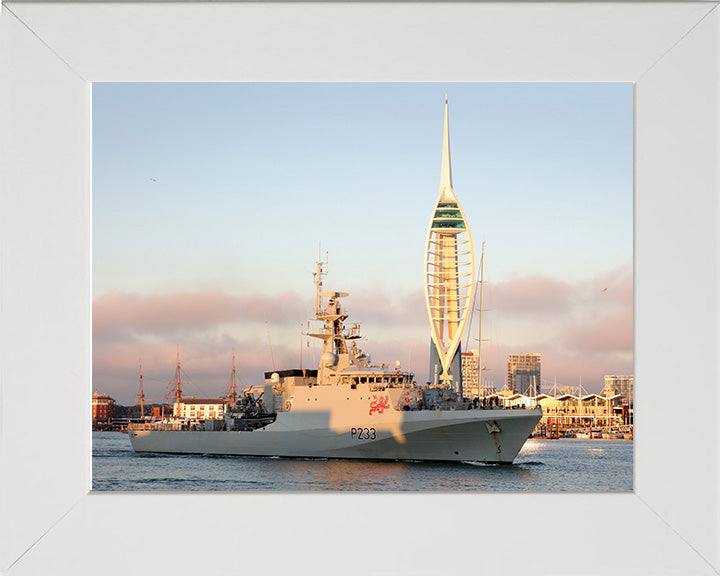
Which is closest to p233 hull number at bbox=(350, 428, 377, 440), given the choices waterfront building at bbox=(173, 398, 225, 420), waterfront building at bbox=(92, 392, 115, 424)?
waterfront building at bbox=(173, 398, 225, 420)

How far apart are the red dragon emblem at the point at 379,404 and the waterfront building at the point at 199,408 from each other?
13.9 meters

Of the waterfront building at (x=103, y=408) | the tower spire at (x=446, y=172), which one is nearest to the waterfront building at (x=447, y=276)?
the tower spire at (x=446, y=172)

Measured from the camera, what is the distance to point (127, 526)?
3.84 m

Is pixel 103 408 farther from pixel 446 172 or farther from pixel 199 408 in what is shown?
pixel 446 172

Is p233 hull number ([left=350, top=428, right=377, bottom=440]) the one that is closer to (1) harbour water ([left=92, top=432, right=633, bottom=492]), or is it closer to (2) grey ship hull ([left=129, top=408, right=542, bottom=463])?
(2) grey ship hull ([left=129, top=408, right=542, bottom=463])

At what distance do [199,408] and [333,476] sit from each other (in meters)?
18.2

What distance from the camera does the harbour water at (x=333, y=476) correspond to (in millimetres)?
13797

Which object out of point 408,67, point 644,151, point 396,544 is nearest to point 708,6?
point 644,151

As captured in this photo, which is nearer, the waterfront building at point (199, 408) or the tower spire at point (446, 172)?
the tower spire at point (446, 172)

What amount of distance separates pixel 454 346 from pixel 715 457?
75.3 feet

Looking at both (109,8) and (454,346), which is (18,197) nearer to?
(109,8)

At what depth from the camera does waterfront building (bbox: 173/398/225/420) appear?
1097 inches

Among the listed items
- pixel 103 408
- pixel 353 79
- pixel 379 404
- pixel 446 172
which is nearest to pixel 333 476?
pixel 379 404

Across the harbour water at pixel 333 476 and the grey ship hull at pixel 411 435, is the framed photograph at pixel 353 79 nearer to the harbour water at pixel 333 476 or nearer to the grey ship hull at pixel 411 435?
the harbour water at pixel 333 476
